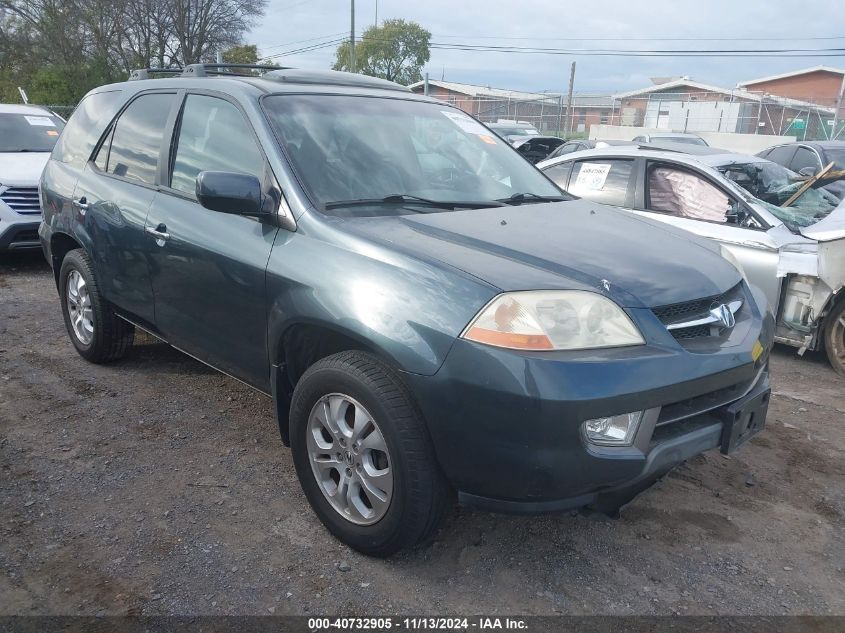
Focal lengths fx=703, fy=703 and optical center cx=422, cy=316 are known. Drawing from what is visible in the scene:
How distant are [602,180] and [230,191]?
4.21m

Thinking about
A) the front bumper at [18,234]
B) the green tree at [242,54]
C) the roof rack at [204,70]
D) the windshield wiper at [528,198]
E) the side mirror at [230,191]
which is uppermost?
the green tree at [242,54]

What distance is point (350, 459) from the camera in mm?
2680

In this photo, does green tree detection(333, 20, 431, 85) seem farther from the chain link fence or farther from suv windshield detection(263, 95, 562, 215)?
suv windshield detection(263, 95, 562, 215)

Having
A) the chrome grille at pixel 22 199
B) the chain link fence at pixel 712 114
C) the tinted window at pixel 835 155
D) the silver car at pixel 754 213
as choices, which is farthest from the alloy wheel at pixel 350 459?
the chain link fence at pixel 712 114

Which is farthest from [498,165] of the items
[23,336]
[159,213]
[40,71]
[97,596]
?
[40,71]

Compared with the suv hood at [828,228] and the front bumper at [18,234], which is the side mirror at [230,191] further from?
the front bumper at [18,234]

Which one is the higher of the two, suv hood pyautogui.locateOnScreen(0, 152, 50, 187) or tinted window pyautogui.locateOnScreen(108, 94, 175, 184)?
tinted window pyautogui.locateOnScreen(108, 94, 175, 184)

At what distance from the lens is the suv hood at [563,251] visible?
2465mm

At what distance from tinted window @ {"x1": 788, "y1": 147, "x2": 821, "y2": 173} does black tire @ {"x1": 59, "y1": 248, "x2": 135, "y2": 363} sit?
32.0 ft

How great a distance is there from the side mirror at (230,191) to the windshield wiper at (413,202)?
0.30 metres

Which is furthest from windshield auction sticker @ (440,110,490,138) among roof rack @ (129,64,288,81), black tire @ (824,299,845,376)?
black tire @ (824,299,845,376)

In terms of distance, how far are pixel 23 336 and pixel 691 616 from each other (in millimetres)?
5041

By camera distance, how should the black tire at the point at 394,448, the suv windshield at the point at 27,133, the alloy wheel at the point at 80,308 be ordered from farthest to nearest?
the suv windshield at the point at 27,133 → the alloy wheel at the point at 80,308 → the black tire at the point at 394,448

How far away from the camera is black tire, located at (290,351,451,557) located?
2.40 m
